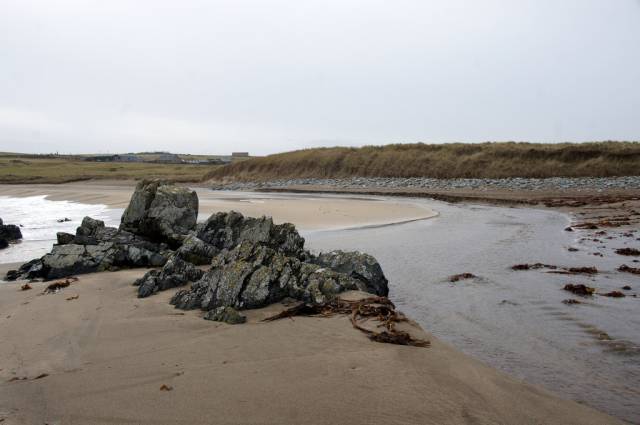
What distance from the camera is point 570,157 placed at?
36.3m

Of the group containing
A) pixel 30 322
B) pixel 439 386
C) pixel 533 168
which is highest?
pixel 533 168

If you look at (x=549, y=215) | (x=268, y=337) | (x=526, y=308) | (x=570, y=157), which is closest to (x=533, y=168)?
(x=570, y=157)

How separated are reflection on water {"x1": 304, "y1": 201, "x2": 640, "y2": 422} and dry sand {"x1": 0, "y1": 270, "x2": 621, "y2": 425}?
62 cm

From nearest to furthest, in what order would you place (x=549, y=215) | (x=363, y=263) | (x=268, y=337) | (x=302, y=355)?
1. (x=302, y=355)
2. (x=268, y=337)
3. (x=363, y=263)
4. (x=549, y=215)

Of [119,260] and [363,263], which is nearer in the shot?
[363,263]

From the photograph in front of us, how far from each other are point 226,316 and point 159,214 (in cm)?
656

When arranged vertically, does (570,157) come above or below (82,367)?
above

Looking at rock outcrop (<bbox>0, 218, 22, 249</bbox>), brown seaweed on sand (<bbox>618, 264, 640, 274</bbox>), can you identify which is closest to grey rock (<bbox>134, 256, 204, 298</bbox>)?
brown seaweed on sand (<bbox>618, 264, 640, 274</bbox>)

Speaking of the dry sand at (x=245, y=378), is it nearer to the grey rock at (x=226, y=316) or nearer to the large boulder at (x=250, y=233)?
the grey rock at (x=226, y=316)

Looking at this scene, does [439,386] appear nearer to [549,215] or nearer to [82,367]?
[82,367]

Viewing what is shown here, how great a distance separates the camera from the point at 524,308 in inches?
268

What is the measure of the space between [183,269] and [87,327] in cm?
221

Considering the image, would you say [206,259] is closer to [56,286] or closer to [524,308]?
[56,286]

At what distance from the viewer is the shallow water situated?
460 centimetres
